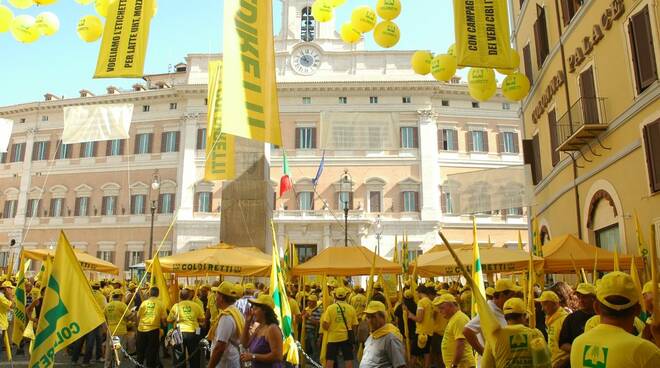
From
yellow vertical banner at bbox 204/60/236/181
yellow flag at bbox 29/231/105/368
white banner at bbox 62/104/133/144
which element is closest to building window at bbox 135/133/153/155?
white banner at bbox 62/104/133/144

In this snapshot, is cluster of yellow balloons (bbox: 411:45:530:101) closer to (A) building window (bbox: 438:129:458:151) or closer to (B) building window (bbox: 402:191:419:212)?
(B) building window (bbox: 402:191:419:212)

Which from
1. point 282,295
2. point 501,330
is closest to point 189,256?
point 282,295

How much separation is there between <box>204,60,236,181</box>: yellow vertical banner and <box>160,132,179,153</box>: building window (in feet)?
81.0

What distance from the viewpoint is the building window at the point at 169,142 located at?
3772cm

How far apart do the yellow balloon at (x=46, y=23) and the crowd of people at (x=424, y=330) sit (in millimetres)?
6070

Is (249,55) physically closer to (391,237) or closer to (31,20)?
(31,20)

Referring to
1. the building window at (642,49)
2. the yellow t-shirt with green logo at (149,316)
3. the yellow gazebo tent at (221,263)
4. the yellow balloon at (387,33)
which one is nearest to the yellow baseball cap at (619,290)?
the yellow t-shirt with green logo at (149,316)

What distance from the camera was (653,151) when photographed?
423 inches

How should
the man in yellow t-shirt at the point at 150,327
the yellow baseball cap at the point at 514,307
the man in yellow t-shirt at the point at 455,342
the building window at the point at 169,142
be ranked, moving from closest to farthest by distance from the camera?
the yellow baseball cap at the point at 514,307, the man in yellow t-shirt at the point at 455,342, the man in yellow t-shirt at the point at 150,327, the building window at the point at 169,142

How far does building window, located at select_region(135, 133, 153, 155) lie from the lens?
38.5 metres

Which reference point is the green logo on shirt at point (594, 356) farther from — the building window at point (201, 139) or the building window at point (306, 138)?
the building window at point (201, 139)

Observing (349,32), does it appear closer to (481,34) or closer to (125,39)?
(481,34)

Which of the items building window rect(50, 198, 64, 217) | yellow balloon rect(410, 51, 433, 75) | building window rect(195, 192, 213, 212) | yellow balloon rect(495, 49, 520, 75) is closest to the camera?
yellow balloon rect(495, 49, 520, 75)

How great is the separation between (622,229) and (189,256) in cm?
951
